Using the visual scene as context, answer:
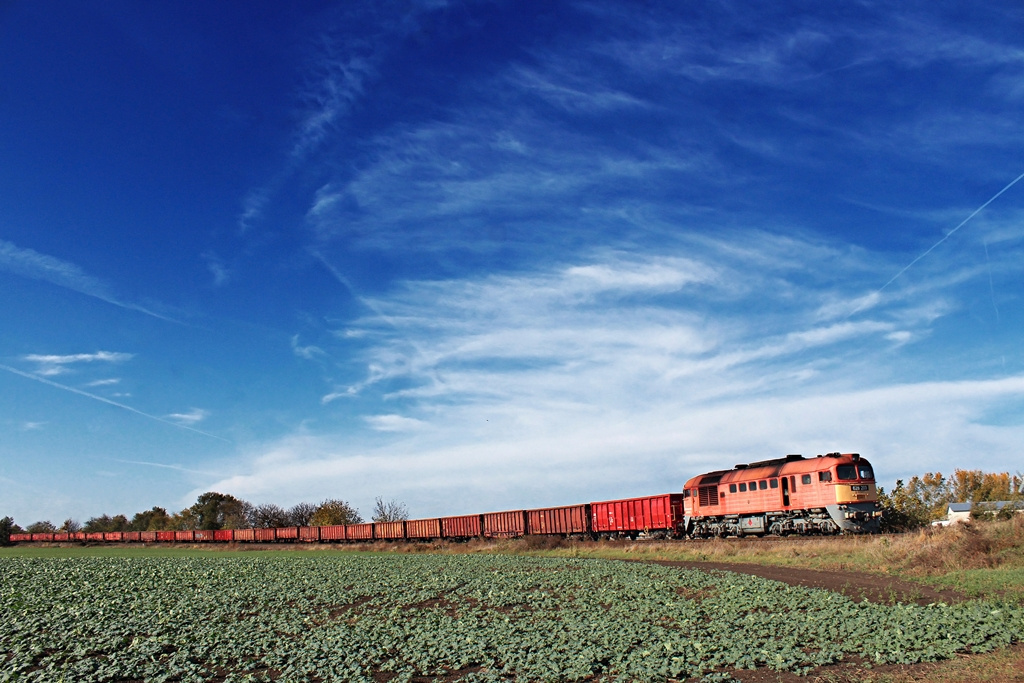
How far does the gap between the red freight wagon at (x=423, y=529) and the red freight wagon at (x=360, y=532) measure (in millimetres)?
5497

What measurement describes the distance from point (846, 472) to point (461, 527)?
35020mm

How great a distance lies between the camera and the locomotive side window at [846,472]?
34.9 m

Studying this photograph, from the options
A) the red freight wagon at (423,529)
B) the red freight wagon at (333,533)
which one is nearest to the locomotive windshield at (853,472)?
the red freight wagon at (423,529)

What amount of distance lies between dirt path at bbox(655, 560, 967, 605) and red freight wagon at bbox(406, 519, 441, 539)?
36693mm

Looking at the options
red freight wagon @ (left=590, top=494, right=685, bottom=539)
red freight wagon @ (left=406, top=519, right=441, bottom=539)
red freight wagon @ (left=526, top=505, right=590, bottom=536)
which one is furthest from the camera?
red freight wagon @ (left=406, top=519, right=441, bottom=539)

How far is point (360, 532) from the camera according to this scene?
70188 mm

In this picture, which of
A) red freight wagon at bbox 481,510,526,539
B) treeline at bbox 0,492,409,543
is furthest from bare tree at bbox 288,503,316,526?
red freight wagon at bbox 481,510,526,539

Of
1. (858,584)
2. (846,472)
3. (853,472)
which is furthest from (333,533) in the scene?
(858,584)

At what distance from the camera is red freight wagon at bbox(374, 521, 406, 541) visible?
66.7 metres

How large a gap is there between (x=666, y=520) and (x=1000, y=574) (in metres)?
24.0

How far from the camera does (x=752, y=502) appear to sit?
39875 millimetres

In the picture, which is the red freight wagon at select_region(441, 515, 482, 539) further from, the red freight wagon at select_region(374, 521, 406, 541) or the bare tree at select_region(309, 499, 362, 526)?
the bare tree at select_region(309, 499, 362, 526)

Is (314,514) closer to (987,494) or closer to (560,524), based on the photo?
(560,524)

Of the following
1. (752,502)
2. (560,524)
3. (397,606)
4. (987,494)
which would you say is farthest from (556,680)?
(987,494)
